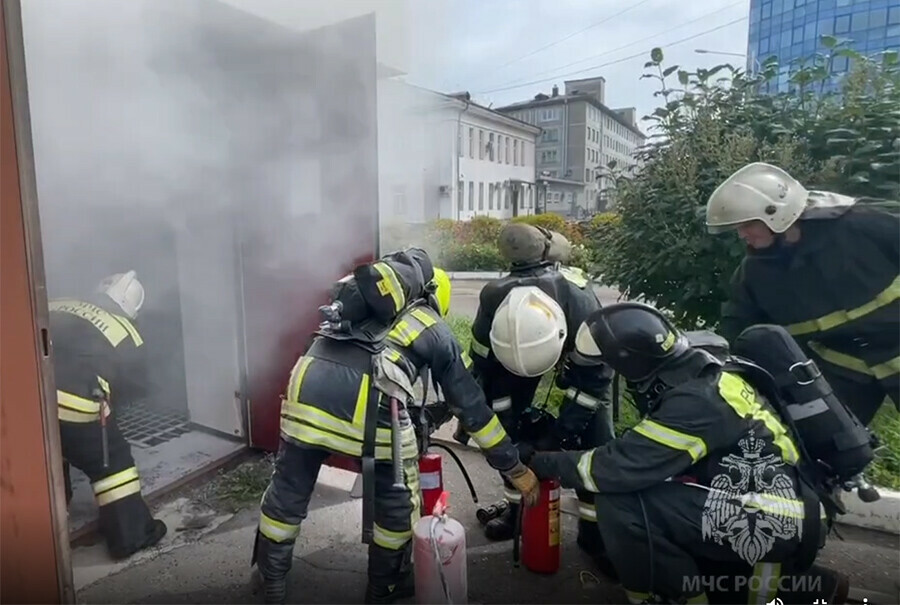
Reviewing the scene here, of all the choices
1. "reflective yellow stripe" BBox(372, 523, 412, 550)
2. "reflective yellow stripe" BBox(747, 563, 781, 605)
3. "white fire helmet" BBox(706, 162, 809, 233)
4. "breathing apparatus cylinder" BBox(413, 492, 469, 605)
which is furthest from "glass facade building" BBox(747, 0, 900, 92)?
"reflective yellow stripe" BBox(372, 523, 412, 550)

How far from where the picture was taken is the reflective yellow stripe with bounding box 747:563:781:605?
209 cm

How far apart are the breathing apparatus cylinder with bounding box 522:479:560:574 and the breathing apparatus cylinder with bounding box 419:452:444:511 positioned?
1.40 feet

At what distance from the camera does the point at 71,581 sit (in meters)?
2.31

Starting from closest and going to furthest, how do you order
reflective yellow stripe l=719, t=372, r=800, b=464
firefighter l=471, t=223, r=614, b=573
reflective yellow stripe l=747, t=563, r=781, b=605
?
reflective yellow stripe l=719, t=372, r=800, b=464 → reflective yellow stripe l=747, t=563, r=781, b=605 → firefighter l=471, t=223, r=614, b=573

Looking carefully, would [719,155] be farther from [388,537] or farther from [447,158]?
[388,537]

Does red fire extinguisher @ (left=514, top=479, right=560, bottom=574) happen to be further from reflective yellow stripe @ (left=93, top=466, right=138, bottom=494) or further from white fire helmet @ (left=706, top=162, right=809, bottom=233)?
reflective yellow stripe @ (left=93, top=466, right=138, bottom=494)

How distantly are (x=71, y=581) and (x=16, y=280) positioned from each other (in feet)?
3.87

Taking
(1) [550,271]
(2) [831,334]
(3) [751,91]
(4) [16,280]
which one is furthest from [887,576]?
(4) [16,280]

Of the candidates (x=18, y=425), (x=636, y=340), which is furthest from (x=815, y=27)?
(x=18, y=425)

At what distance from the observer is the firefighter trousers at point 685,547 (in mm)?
2062

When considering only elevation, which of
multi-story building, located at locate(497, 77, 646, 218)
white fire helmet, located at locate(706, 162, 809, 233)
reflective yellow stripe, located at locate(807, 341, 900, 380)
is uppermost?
multi-story building, located at locate(497, 77, 646, 218)

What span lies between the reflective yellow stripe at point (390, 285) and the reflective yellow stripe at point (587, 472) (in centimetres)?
91

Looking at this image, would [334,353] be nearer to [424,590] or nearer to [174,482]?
[424,590]

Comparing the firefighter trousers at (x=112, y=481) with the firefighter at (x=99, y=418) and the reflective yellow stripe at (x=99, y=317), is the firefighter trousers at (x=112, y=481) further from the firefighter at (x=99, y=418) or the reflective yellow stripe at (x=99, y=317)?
the reflective yellow stripe at (x=99, y=317)
